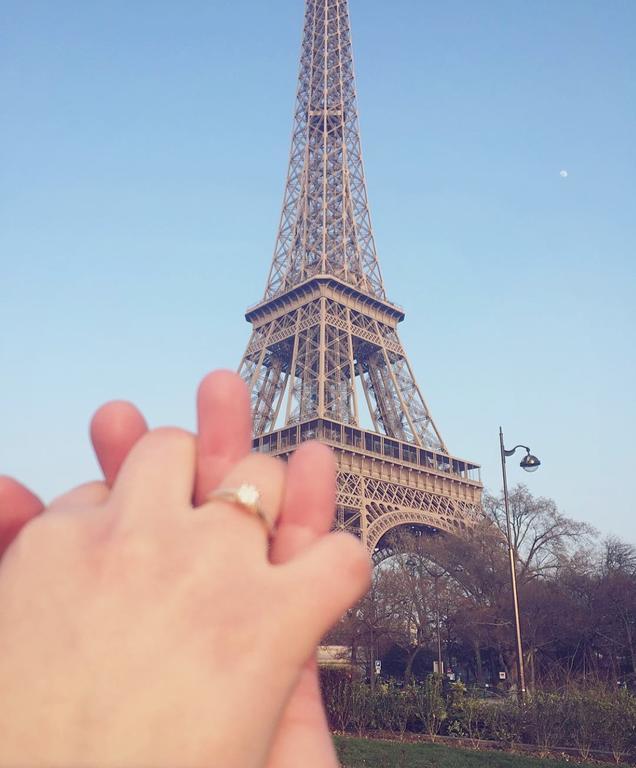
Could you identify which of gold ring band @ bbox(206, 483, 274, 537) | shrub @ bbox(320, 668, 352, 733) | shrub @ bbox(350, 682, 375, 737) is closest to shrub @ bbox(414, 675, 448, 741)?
shrub @ bbox(350, 682, 375, 737)

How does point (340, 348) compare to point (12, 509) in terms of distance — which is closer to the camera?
point (12, 509)

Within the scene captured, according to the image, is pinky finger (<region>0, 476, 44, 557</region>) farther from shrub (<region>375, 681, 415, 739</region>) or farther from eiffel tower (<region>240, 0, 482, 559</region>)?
eiffel tower (<region>240, 0, 482, 559</region>)

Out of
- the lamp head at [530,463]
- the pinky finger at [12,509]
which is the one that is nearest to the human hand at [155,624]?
the pinky finger at [12,509]

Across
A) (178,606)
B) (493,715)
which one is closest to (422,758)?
(493,715)

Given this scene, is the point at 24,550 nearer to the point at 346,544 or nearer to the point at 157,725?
the point at 157,725

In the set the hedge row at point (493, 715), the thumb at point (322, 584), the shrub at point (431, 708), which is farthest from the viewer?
the shrub at point (431, 708)

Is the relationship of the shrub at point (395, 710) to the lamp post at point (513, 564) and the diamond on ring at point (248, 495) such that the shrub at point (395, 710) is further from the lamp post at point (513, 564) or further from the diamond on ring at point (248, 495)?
the diamond on ring at point (248, 495)

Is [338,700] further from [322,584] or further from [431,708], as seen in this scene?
[322,584]
